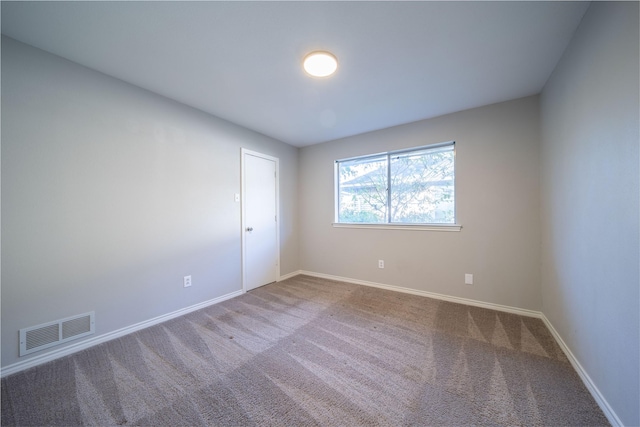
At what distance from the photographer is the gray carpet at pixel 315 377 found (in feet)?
4.22

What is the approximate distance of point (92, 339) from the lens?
1.95 meters

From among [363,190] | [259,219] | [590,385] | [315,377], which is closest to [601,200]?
[590,385]

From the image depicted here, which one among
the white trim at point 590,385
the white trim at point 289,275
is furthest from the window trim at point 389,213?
the white trim at point 590,385

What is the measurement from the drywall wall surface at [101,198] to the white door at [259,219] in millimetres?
363

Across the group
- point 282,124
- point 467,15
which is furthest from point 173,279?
point 467,15

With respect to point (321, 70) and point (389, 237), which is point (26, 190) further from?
point (389, 237)

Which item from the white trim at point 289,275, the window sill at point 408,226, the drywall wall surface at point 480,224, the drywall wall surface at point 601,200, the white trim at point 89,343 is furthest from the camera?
the white trim at point 289,275

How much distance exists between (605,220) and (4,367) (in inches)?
162

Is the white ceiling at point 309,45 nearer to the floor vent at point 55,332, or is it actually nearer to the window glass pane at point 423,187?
the window glass pane at point 423,187

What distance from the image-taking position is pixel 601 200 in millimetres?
1354

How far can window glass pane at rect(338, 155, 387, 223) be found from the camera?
137 inches

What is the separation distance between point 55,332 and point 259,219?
2.27 meters

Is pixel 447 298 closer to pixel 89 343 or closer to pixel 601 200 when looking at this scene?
pixel 601 200

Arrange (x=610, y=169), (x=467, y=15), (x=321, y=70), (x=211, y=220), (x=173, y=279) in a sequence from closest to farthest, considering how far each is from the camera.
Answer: (x=610, y=169)
(x=467, y=15)
(x=321, y=70)
(x=173, y=279)
(x=211, y=220)
